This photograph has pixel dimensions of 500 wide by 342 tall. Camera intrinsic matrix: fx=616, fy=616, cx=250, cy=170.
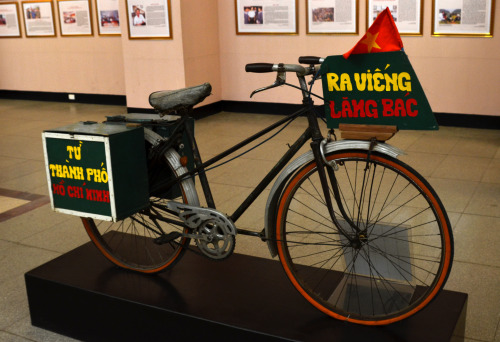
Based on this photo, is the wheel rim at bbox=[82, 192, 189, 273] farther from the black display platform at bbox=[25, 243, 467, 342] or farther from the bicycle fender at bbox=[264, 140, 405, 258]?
the bicycle fender at bbox=[264, 140, 405, 258]

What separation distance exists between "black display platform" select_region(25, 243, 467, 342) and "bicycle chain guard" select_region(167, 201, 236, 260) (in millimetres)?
200

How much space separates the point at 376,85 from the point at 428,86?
224 inches

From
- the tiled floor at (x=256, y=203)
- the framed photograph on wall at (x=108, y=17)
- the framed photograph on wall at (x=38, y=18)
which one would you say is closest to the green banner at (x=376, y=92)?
the tiled floor at (x=256, y=203)

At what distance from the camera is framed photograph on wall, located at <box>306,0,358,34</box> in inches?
313

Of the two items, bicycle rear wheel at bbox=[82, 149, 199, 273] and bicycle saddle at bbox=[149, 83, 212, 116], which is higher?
bicycle saddle at bbox=[149, 83, 212, 116]

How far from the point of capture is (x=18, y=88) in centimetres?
1147

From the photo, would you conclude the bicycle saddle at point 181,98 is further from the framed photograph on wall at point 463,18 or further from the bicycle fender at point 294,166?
the framed photograph on wall at point 463,18

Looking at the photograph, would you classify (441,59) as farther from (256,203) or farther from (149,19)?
(149,19)

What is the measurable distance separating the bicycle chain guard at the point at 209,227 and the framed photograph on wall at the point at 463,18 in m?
5.52

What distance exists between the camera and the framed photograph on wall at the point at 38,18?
10.8 metres

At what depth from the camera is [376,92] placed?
2348 millimetres

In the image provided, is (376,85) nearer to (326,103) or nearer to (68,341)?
(326,103)

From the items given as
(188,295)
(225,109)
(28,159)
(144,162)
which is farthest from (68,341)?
(225,109)

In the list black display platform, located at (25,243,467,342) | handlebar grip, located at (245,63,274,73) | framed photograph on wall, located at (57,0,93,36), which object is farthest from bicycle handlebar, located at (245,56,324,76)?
framed photograph on wall, located at (57,0,93,36)
